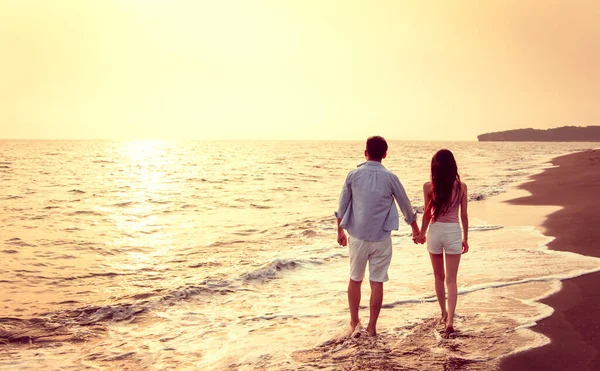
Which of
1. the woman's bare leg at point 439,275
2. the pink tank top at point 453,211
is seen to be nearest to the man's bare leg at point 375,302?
the woman's bare leg at point 439,275

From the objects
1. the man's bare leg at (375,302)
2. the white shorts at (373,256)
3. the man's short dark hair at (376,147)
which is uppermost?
the man's short dark hair at (376,147)

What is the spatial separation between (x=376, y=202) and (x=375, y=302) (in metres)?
1.16

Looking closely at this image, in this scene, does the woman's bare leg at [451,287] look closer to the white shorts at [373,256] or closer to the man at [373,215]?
the man at [373,215]

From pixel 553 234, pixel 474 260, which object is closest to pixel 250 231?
pixel 474 260

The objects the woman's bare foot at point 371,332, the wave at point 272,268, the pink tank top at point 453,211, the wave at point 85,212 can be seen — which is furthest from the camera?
the wave at point 85,212

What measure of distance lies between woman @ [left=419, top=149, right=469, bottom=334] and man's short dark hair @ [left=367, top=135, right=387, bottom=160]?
58 centimetres

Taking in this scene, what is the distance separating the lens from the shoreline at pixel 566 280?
4730mm

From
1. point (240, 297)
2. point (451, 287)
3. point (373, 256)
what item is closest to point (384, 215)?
point (373, 256)

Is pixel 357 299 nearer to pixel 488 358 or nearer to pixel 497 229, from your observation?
pixel 488 358

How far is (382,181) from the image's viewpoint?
5.43m

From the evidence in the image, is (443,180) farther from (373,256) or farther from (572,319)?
(572,319)

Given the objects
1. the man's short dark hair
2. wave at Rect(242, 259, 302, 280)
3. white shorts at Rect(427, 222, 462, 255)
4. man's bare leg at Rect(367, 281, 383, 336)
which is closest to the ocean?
wave at Rect(242, 259, 302, 280)

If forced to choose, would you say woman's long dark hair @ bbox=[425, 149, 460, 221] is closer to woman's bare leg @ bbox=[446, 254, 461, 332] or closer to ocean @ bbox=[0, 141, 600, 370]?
woman's bare leg @ bbox=[446, 254, 461, 332]

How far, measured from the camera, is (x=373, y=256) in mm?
5543
